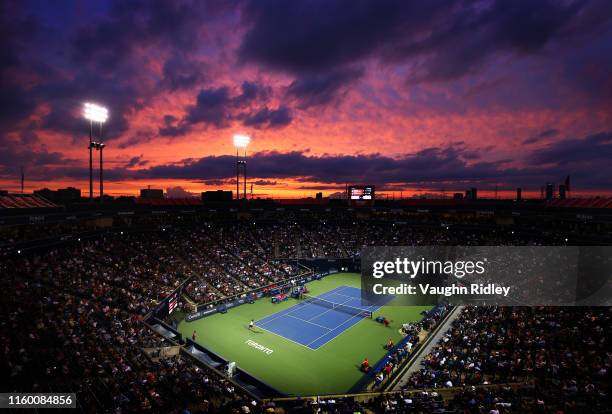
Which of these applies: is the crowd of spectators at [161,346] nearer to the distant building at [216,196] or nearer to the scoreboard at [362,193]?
the distant building at [216,196]

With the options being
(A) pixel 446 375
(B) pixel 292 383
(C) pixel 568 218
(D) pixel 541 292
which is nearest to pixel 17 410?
(B) pixel 292 383

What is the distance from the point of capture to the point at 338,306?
1342 inches

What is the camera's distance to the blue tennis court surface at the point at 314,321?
2636cm

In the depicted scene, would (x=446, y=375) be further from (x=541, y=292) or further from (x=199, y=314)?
(x=199, y=314)

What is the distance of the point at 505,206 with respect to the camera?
156ft

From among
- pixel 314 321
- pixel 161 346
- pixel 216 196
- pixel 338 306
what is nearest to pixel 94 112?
pixel 161 346

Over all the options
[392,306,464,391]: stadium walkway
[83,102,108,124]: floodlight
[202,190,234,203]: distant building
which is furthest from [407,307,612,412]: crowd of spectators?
[202,190,234,203]: distant building

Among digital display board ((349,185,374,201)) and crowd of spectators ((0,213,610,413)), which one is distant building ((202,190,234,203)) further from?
crowd of spectators ((0,213,610,413))

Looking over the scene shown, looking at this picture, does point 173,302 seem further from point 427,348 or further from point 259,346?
point 427,348

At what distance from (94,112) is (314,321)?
100 feet

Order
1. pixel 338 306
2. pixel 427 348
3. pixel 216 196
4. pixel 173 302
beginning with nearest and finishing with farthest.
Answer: pixel 427 348
pixel 173 302
pixel 338 306
pixel 216 196

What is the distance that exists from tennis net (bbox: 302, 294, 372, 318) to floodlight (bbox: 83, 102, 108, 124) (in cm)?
2944

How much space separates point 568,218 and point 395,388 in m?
34.7

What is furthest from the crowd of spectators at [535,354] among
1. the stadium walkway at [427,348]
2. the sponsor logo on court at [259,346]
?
the sponsor logo on court at [259,346]
